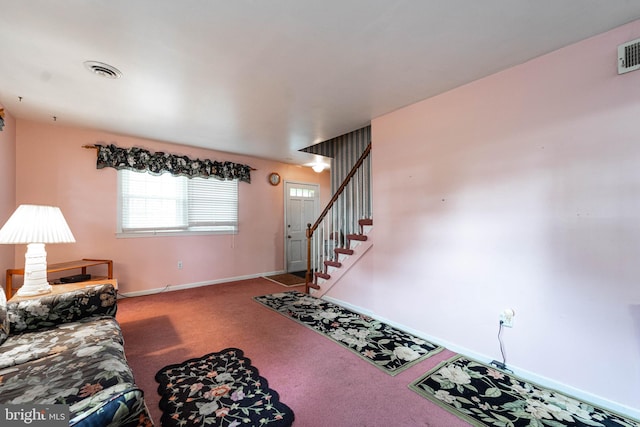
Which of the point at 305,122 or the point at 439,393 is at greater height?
the point at 305,122

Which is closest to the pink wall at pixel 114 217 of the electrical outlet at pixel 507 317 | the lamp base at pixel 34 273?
the lamp base at pixel 34 273

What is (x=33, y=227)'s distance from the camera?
2.05 metres

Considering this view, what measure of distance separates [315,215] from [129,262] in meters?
3.79

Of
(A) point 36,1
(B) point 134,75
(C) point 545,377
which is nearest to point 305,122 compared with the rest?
(B) point 134,75

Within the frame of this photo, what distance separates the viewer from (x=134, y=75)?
7.38ft

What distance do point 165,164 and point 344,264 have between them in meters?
3.28

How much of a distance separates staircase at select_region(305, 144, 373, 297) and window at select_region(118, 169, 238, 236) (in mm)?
1820

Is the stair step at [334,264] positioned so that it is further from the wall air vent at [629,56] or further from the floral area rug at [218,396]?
the wall air vent at [629,56]

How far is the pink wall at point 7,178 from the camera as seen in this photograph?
9.32 ft

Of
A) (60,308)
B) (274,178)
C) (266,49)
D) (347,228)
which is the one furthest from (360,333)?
(274,178)

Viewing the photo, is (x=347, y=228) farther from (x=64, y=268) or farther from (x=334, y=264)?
(x=64, y=268)

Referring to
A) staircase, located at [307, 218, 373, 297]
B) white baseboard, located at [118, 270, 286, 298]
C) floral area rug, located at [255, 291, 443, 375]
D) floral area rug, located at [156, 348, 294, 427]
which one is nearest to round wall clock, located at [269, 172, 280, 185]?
white baseboard, located at [118, 270, 286, 298]

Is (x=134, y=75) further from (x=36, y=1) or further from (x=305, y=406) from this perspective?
(x=305, y=406)

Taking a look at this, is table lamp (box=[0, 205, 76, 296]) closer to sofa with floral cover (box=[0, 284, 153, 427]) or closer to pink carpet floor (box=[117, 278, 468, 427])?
sofa with floral cover (box=[0, 284, 153, 427])
